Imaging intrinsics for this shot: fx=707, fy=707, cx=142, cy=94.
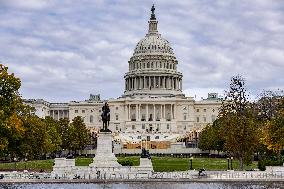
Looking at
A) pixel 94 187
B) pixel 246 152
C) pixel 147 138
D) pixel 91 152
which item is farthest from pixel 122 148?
pixel 94 187

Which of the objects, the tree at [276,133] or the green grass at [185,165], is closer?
the tree at [276,133]

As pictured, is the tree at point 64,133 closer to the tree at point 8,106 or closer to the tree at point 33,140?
the tree at point 33,140

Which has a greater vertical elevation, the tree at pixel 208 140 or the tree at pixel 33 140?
the tree at pixel 208 140

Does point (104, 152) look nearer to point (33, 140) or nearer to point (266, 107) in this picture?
point (33, 140)

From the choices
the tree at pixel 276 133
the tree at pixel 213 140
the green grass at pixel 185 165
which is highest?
the tree at pixel 213 140

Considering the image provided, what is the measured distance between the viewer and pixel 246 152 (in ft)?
281

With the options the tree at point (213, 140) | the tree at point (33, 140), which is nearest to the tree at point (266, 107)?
the tree at point (213, 140)

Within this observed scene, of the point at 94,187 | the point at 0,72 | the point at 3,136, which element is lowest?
the point at 94,187

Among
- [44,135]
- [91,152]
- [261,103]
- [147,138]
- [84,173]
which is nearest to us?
[84,173]

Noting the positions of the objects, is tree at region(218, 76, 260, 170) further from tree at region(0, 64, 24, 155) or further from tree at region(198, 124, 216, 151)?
tree at region(198, 124, 216, 151)

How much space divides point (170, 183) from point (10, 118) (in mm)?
20039

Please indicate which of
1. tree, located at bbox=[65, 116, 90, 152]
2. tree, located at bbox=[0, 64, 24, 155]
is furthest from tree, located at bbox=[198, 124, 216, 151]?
tree, located at bbox=[0, 64, 24, 155]

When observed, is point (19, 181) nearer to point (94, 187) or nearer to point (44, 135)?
point (94, 187)

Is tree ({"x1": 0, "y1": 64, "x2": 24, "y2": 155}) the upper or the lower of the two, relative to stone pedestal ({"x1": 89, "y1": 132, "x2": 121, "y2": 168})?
upper
